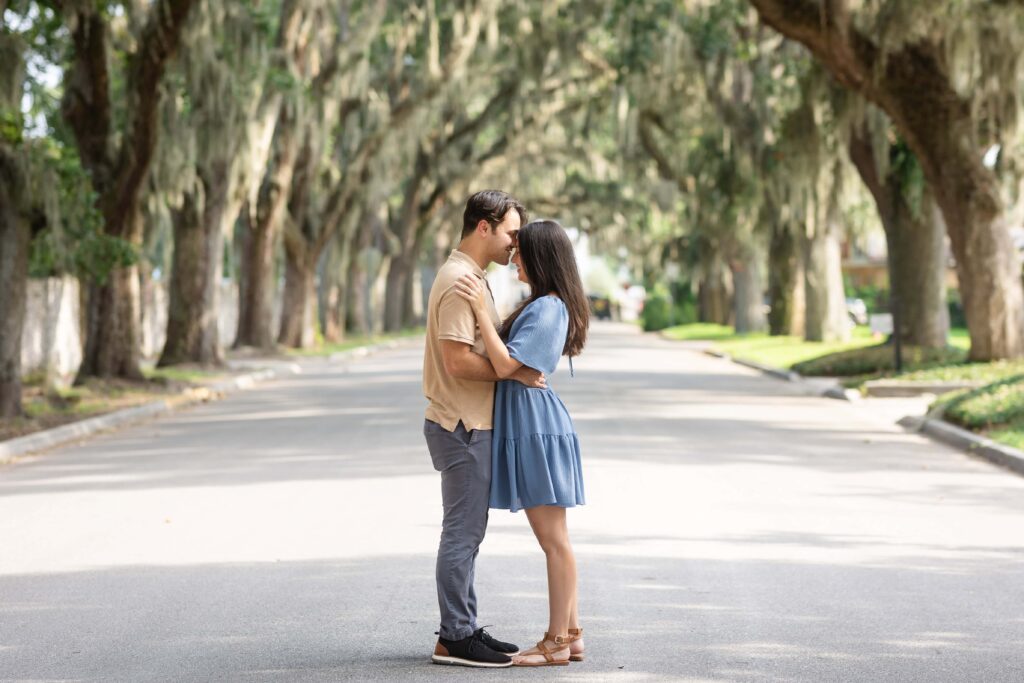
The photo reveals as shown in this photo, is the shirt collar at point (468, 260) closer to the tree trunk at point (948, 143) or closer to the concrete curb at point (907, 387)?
the concrete curb at point (907, 387)

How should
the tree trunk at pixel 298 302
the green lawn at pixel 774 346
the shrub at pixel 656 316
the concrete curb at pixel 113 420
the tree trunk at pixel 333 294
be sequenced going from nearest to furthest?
the concrete curb at pixel 113 420 → the green lawn at pixel 774 346 → the tree trunk at pixel 298 302 → the tree trunk at pixel 333 294 → the shrub at pixel 656 316

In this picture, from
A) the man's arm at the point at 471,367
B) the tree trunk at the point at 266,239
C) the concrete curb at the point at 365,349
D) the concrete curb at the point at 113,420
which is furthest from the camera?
the concrete curb at the point at 365,349

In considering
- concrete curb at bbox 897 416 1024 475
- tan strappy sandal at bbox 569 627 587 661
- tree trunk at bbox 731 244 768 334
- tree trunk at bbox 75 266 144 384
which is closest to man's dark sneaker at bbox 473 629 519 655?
tan strappy sandal at bbox 569 627 587 661

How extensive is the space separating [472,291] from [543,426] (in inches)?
22.6

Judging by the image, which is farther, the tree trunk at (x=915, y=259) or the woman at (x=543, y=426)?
the tree trunk at (x=915, y=259)

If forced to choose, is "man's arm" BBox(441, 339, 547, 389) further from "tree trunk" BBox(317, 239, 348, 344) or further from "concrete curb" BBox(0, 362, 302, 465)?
"tree trunk" BBox(317, 239, 348, 344)

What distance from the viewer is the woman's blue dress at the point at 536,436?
598 cm

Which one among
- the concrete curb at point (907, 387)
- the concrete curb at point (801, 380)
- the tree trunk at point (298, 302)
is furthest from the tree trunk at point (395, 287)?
the concrete curb at point (907, 387)

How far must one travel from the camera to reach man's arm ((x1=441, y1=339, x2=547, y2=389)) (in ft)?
19.4

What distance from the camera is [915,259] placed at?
1008 inches

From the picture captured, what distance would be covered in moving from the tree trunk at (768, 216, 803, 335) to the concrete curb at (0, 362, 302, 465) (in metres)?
16.9

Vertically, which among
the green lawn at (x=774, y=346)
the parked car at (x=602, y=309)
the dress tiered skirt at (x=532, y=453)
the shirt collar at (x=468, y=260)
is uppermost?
the shirt collar at (x=468, y=260)

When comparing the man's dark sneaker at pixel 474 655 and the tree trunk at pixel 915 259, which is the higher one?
the tree trunk at pixel 915 259

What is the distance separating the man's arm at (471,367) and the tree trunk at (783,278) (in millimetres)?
34253
